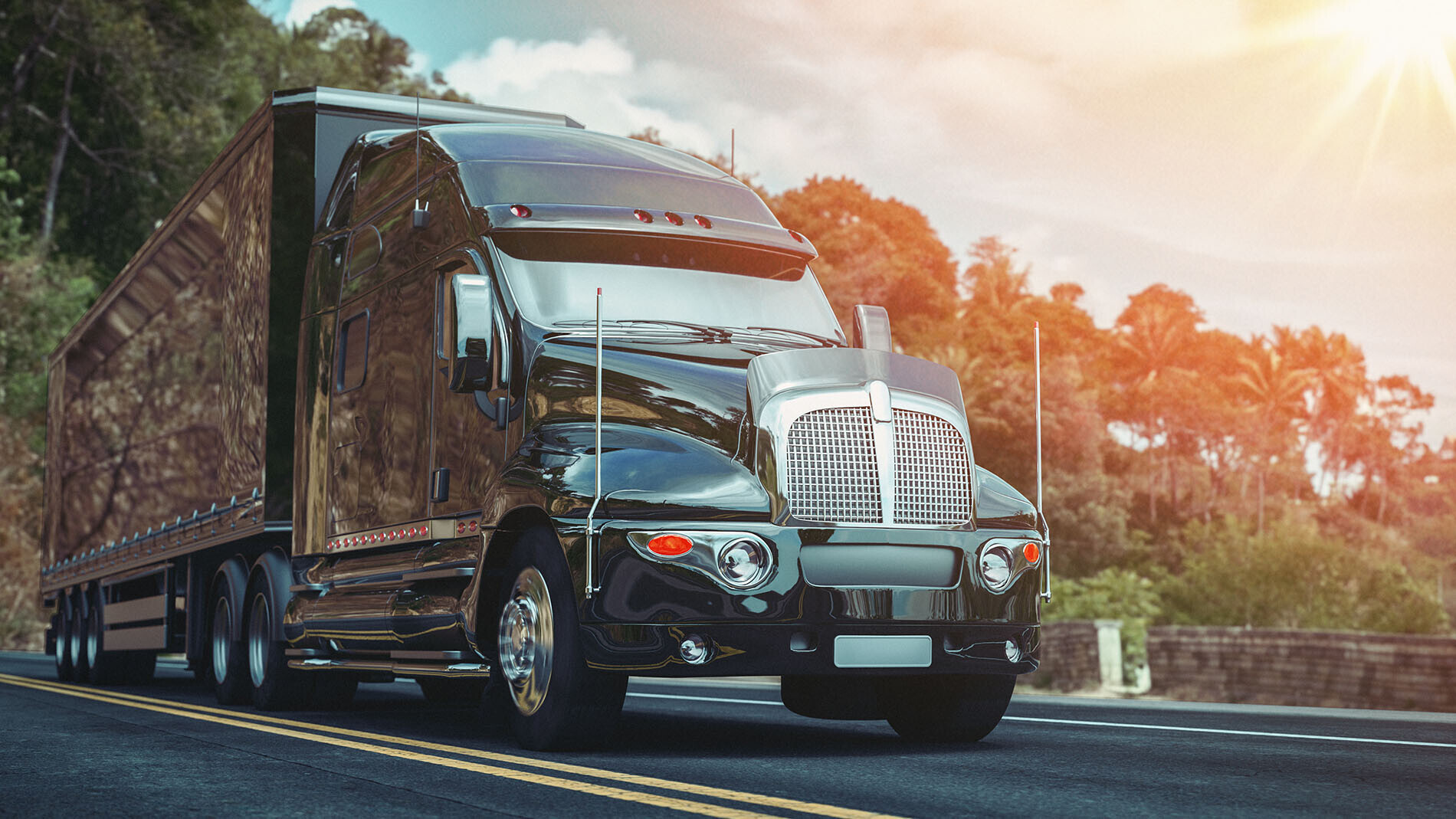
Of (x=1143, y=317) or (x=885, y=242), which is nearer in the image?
(x=885, y=242)

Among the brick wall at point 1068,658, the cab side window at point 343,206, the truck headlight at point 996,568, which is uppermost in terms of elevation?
the cab side window at point 343,206

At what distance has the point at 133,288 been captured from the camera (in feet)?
52.1

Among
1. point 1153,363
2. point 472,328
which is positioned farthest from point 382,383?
point 1153,363

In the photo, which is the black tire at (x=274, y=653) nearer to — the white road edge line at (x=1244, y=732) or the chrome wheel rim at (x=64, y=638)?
the white road edge line at (x=1244, y=732)

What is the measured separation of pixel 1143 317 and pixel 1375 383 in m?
A: 18.3

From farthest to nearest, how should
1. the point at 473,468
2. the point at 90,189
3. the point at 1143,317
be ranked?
1. the point at 1143,317
2. the point at 90,189
3. the point at 473,468

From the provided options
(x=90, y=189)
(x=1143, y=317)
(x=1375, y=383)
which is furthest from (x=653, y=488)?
(x=1375, y=383)

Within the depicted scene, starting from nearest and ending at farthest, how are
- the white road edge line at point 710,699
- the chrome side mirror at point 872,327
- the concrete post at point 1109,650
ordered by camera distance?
1. the chrome side mirror at point 872,327
2. the white road edge line at point 710,699
3. the concrete post at point 1109,650

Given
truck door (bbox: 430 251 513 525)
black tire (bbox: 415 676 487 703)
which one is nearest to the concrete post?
black tire (bbox: 415 676 487 703)

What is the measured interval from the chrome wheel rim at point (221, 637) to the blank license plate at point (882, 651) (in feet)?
20.8

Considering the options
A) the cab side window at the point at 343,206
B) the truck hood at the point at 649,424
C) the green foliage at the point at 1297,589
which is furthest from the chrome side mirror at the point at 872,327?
the green foliage at the point at 1297,589

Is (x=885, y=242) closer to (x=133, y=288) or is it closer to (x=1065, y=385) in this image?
(x=1065, y=385)

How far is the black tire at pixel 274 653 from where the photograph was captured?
1124cm

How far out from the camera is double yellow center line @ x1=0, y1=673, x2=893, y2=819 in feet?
18.8
